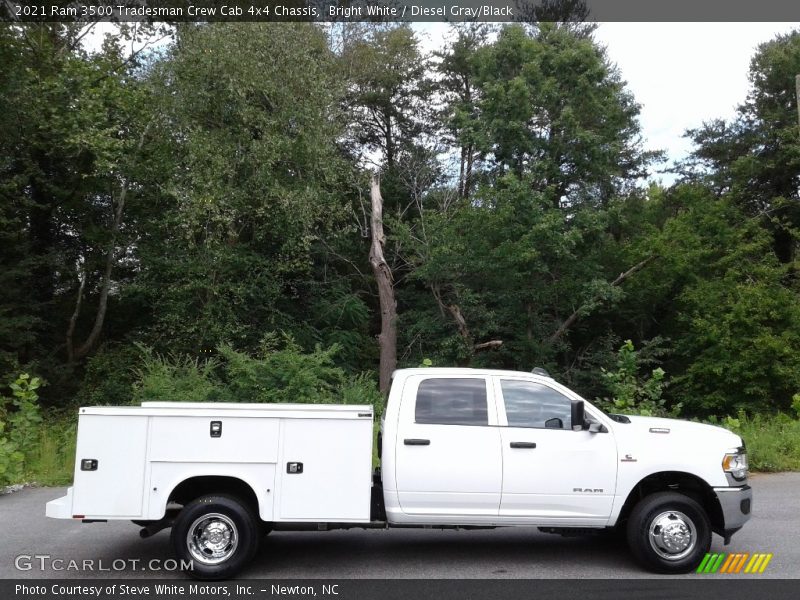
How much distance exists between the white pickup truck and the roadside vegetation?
9842 mm

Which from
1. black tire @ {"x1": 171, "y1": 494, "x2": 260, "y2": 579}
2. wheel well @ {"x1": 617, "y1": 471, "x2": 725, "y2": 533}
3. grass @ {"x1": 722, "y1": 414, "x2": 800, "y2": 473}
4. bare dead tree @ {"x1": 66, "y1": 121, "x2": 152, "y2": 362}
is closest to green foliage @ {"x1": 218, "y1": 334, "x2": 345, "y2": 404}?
grass @ {"x1": 722, "y1": 414, "x2": 800, "y2": 473}

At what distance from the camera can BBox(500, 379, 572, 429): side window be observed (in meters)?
7.14

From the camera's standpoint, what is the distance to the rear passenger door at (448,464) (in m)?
6.92

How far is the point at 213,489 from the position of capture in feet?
22.9

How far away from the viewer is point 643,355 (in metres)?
29.5

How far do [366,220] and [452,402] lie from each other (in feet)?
72.0

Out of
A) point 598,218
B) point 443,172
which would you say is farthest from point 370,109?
point 598,218

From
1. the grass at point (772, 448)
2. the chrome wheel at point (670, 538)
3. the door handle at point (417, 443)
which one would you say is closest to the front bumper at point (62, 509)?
the door handle at point (417, 443)

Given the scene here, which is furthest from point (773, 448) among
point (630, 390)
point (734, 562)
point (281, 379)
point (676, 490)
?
point (281, 379)

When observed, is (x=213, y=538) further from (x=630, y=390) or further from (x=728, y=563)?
(x=630, y=390)

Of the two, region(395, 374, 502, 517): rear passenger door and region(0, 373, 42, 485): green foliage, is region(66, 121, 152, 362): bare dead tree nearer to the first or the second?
region(0, 373, 42, 485): green foliage

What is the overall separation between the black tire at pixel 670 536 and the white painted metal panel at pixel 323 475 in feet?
8.43

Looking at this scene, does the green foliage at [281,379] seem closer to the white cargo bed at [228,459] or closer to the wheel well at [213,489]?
the wheel well at [213,489]

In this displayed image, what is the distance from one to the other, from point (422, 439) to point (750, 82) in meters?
35.5
